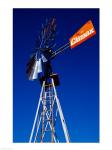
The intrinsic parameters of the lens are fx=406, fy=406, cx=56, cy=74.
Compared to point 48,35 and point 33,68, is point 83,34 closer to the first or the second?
point 48,35

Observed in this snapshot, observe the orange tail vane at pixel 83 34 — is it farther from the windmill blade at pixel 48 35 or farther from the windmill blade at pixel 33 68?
the windmill blade at pixel 33 68

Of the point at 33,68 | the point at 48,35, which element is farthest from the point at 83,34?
the point at 33,68

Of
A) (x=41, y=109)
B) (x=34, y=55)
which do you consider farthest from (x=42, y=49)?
(x=41, y=109)

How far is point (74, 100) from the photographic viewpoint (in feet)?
11.7

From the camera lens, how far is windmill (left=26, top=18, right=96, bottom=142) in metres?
3.53

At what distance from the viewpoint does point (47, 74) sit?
360cm

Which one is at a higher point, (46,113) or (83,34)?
(83,34)

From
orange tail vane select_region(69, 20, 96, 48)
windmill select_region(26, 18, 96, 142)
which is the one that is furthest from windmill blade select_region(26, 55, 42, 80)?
orange tail vane select_region(69, 20, 96, 48)

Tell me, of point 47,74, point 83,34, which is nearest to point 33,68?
point 47,74

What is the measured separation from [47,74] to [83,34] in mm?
474

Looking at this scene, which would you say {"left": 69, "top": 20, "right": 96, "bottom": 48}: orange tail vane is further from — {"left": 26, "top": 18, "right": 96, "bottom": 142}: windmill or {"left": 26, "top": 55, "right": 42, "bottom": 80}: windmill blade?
{"left": 26, "top": 55, "right": 42, "bottom": 80}: windmill blade

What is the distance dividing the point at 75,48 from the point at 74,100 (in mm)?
456
